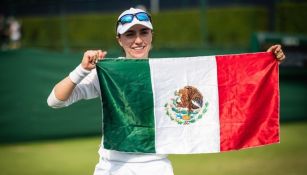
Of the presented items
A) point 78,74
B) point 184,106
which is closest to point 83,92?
point 78,74

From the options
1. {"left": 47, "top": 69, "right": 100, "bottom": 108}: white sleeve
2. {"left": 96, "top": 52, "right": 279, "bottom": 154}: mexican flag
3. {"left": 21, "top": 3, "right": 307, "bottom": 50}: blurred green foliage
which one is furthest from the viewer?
{"left": 21, "top": 3, "right": 307, "bottom": 50}: blurred green foliage

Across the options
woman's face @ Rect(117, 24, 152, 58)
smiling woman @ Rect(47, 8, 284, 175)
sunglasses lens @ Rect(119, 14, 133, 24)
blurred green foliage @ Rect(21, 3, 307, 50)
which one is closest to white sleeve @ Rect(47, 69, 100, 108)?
smiling woman @ Rect(47, 8, 284, 175)

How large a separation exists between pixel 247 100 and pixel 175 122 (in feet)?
2.06

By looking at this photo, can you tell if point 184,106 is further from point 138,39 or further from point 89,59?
point 89,59

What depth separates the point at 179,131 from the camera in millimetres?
3920

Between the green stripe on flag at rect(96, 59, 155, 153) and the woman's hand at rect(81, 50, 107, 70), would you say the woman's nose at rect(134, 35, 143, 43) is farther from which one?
the woman's hand at rect(81, 50, 107, 70)

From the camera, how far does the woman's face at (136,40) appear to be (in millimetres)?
3775

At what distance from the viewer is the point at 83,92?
374cm

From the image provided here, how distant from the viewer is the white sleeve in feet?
11.9

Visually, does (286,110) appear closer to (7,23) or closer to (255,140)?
(255,140)

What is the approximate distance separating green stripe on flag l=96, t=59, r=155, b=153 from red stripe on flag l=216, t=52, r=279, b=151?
59 centimetres

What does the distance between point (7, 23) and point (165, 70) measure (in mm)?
15182

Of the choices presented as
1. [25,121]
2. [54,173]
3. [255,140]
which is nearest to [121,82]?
[255,140]

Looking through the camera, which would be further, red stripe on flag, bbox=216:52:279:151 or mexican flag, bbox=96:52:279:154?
red stripe on flag, bbox=216:52:279:151
